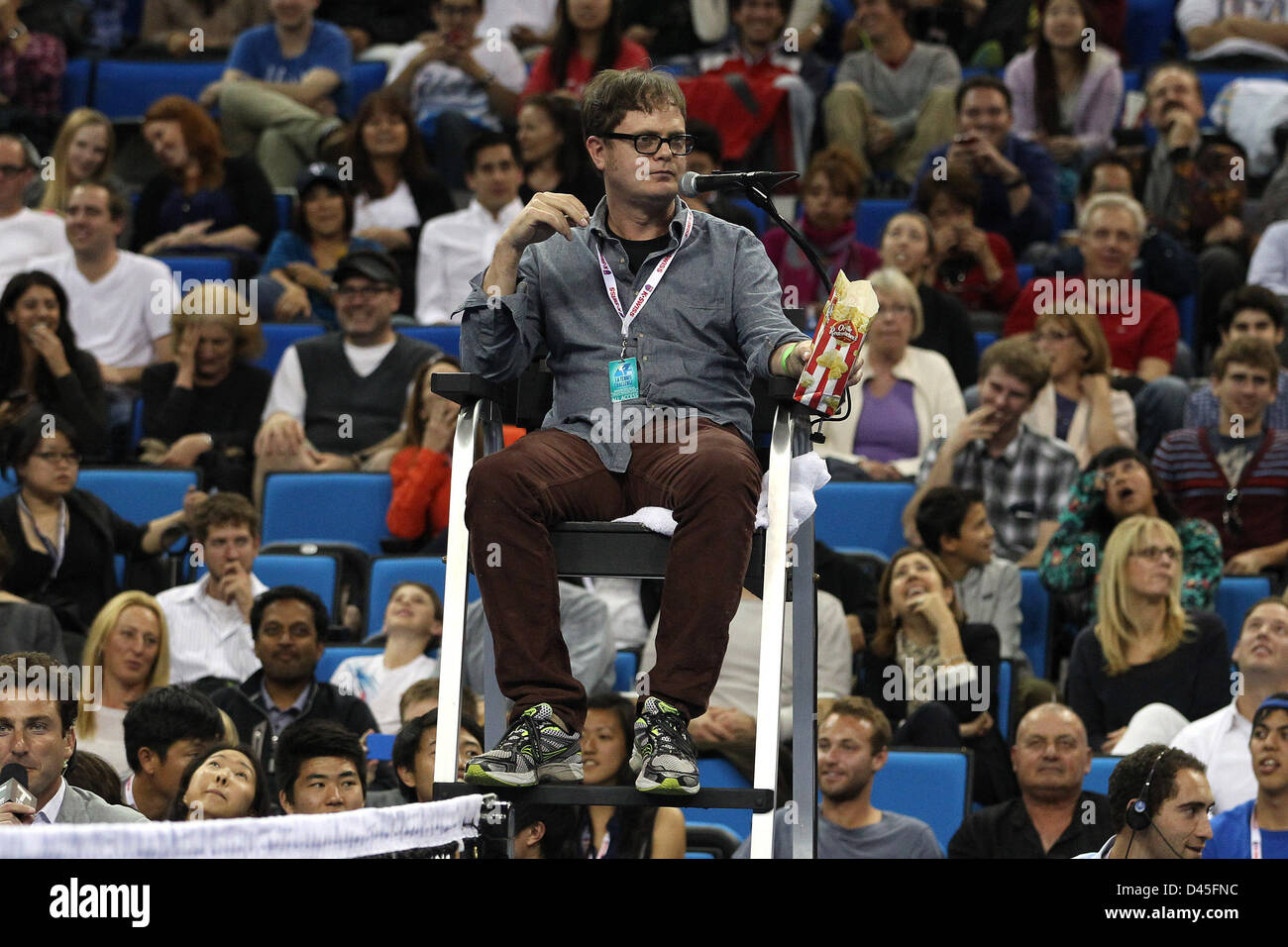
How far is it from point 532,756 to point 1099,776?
86.0 inches

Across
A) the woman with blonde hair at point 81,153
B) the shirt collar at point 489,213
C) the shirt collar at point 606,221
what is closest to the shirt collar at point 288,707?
the shirt collar at point 606,221

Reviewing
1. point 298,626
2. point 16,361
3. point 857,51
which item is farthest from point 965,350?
point 16,361

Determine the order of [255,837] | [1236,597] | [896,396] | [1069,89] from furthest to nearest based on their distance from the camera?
[1069,89]
[896,396]
[1236,597]
[255,837]

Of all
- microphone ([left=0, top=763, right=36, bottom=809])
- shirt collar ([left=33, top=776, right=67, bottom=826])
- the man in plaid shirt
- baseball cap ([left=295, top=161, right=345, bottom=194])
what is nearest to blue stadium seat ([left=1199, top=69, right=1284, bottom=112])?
the man in plaid shirt

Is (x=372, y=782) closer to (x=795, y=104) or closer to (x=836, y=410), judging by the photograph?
(x=836, y=410)

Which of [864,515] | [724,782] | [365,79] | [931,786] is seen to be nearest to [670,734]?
[931,786]

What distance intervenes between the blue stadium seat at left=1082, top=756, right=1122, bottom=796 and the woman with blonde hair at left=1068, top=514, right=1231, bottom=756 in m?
0.32

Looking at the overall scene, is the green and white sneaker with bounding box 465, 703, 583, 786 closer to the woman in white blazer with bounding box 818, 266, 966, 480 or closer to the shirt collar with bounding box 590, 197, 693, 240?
the shirt collar with bounding box 590, 197, 693, 240

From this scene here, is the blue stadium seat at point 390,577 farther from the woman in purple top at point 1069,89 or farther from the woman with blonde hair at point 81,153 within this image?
the woman in purple top at point 1069,89

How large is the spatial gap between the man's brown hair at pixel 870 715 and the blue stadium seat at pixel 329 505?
6.49 ft

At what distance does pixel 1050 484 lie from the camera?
19.6 feet

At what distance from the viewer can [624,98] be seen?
3.42 m

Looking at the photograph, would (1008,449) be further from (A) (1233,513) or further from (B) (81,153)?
(B) (81,153)
